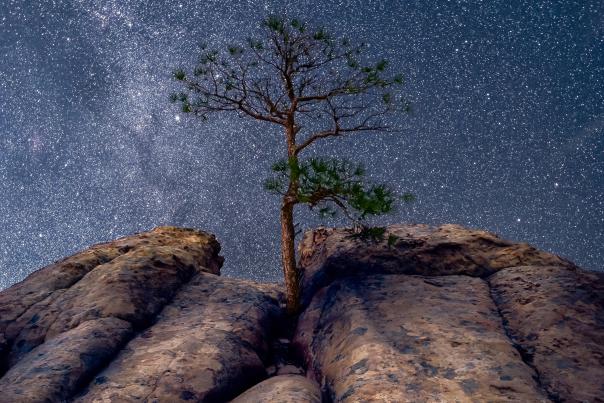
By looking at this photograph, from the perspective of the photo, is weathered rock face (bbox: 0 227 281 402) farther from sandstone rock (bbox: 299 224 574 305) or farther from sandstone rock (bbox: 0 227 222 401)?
sandstone rock (bbox: 299 224 574 305)

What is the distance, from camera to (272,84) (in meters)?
15.1

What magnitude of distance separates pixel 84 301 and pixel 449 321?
33.3ft

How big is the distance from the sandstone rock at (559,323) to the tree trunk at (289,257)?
5.92 metres

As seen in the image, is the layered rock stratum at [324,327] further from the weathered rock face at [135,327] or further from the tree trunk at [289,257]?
the tree trunk at [289,257]

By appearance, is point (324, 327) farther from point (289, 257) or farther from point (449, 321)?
point (449, 321)

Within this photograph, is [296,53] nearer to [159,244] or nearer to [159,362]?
[159,244]

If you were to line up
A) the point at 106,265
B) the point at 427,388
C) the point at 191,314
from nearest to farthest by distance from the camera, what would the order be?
the point at 427,388 < the point at 191,314 < the point at 106,265

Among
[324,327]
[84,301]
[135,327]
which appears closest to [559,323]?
[324,327]

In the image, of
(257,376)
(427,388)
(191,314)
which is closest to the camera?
(427,388)

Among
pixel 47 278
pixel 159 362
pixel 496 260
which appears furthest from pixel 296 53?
pixel 47 278

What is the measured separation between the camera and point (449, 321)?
10.5 m

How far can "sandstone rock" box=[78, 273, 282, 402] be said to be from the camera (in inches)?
388

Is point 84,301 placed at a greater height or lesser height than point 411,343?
greater

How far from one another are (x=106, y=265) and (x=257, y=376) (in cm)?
656
